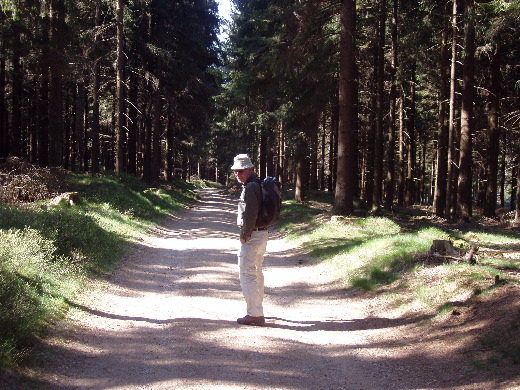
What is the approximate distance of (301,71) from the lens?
54.9ft

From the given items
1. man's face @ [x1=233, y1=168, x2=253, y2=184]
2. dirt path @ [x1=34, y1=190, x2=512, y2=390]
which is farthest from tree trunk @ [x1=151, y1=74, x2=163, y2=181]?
man's face @ [x1=233, y1=168, x2=253, y2=184]

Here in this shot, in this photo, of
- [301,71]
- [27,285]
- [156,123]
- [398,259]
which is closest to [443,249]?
[398,259]

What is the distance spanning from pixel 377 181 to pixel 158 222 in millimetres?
9181

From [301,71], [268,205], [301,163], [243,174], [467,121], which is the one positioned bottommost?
[268,205]

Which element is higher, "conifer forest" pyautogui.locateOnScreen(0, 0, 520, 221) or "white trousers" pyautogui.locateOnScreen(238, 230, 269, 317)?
"conifer forest" pyautogui.locateOnScreen(0, 0, 520, 221)

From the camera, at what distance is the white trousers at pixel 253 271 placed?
615 centimetres

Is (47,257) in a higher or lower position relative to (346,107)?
lower

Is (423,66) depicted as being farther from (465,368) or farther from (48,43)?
(465,368)

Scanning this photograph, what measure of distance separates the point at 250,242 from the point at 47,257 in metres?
3.69

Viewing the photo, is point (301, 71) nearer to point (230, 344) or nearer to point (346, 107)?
point (346, 107)

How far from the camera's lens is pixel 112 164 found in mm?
49938

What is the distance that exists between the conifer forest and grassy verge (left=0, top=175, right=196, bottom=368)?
597 cm

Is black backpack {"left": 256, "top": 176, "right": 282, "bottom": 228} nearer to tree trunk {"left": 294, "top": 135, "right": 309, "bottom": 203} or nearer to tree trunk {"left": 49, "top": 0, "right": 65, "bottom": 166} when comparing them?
tree trunk {"left": 49, "top": 0, "right": 65, "bottom": 166}

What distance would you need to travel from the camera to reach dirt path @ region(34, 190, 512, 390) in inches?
173
